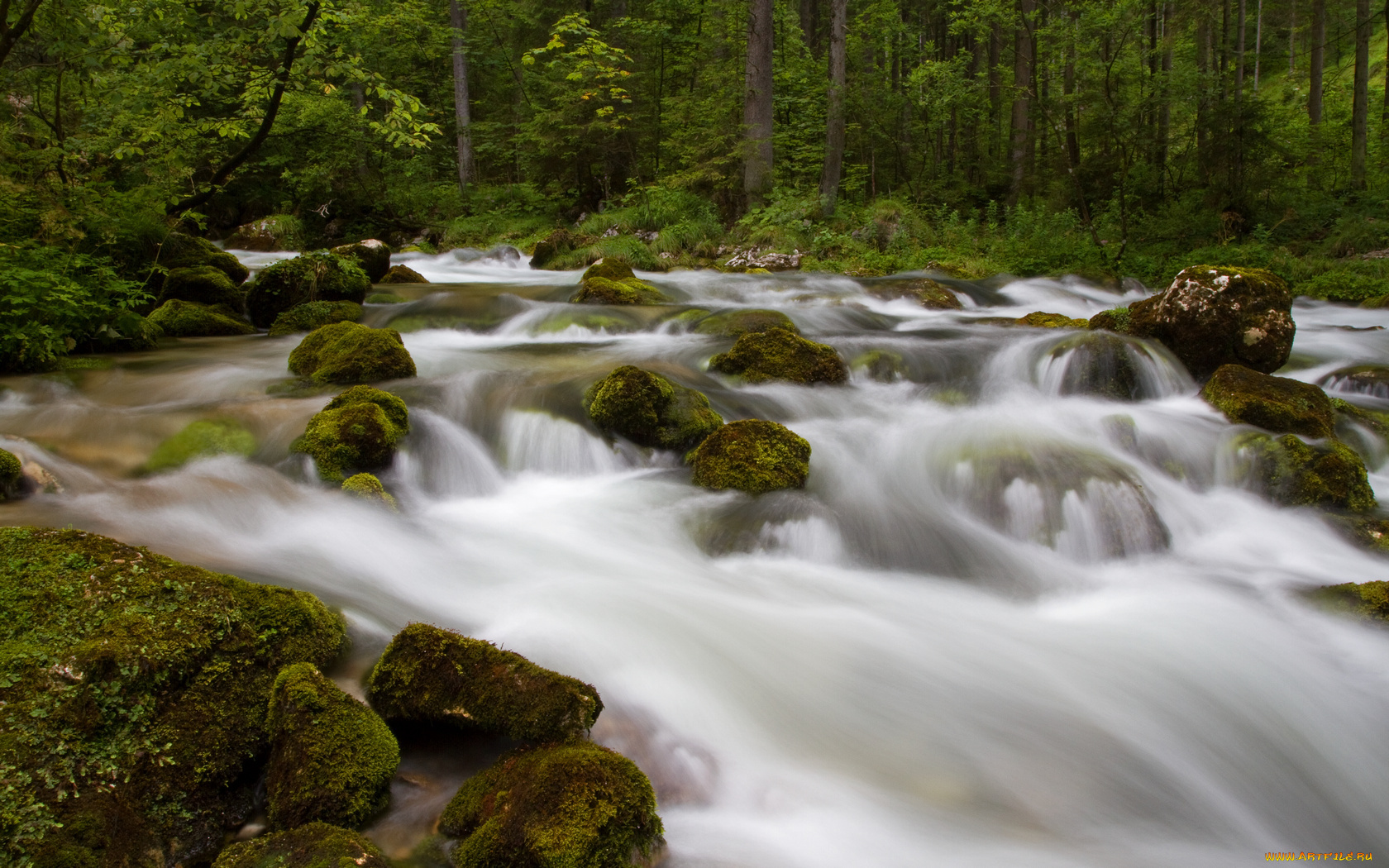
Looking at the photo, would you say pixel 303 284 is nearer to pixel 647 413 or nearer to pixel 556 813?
pixel 647 413

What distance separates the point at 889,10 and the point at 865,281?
1197cm

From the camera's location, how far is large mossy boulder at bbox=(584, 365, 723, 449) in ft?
20.7

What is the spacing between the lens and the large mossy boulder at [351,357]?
711 centimetres

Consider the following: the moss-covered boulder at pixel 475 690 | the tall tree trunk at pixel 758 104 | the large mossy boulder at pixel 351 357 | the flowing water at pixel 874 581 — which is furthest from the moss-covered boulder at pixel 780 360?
the tall tree trunk at pixel 758 104

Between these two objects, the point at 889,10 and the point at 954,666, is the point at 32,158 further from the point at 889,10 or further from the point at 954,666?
the point at 889,10

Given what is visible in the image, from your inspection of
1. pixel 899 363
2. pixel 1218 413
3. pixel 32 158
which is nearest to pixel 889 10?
pixel 899 363

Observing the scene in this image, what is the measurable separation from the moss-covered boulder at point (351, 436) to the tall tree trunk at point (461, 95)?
18.7 metres

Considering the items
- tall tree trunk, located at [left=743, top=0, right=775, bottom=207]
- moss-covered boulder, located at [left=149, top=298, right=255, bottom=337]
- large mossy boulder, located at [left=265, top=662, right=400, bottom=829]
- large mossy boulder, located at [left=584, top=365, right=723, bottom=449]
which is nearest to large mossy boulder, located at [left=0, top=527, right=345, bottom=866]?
large mossy boulder, located at [left=265, top=662, right=400, bottom=829]

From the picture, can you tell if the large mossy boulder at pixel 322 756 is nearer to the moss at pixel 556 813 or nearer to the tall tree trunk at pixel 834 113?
the moss at pixel 556 813

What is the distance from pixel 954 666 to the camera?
4.10 m

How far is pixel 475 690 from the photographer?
2871mm

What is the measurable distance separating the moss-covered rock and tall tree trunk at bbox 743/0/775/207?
11864mm

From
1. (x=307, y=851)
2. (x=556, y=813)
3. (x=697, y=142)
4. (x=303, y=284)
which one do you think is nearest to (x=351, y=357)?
(x=303, y=284)

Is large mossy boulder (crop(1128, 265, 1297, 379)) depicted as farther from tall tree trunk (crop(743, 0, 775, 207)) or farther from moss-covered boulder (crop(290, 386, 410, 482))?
tall tree trunk (crop(743, 0, 775, 207))
